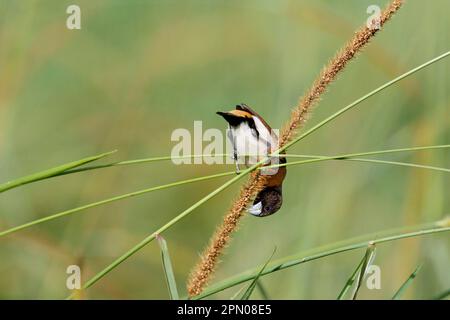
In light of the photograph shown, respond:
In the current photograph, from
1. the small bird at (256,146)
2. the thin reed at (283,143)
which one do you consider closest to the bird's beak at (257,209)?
the small bird at (256,146)

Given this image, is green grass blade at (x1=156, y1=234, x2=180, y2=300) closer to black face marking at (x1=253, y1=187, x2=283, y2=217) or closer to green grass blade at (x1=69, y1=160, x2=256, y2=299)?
green grass blade at (x1=69, y1=160, x2=256, y2=299)

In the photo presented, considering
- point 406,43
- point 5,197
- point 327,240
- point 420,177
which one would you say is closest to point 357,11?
point 406,43

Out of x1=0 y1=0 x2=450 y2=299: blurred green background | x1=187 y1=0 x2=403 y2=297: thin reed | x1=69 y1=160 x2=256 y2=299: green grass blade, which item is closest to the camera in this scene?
x1=69 y1=160 x2=256 y2=299: green grass blade

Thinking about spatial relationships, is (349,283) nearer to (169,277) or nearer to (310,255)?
(310,255)

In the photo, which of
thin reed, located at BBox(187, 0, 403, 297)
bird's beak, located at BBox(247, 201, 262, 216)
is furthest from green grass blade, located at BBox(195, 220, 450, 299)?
bird's beak, located at BBox(247, 201, 262, 216)

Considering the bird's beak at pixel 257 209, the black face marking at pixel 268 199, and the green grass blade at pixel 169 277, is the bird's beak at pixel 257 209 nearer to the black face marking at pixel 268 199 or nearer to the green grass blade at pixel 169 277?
the black face marking at pixel 268 199

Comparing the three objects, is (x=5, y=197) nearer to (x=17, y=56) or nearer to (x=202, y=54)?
(x=17, y=56)
